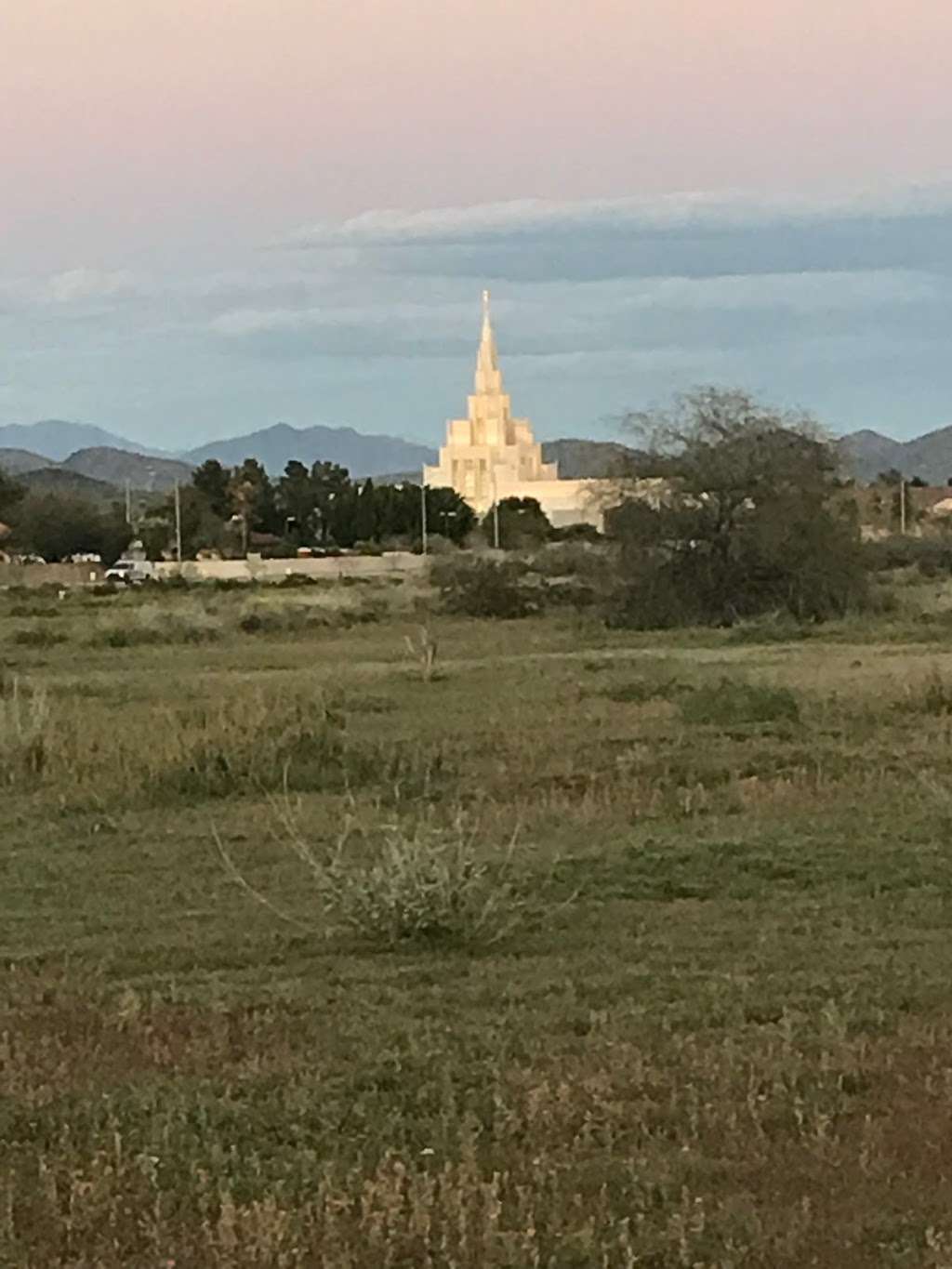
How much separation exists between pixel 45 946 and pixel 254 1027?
7.46 ft

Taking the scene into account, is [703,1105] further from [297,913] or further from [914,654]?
[914,654]

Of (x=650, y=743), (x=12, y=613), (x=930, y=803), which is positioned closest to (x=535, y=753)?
(x=650, y=743)

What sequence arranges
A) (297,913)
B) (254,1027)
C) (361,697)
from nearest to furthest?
(254,1027)
(297,913)
(361,697)

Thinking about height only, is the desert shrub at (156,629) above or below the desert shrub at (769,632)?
above

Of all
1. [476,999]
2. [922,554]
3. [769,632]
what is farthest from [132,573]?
[476,999]

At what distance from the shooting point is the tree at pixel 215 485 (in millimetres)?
121125

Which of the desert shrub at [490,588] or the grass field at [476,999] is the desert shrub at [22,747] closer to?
the grass field at [476,999]

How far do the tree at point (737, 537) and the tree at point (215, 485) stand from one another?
74.6m

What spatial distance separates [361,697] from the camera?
86.1ft

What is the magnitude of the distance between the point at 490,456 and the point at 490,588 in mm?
105204

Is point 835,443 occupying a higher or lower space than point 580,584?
higher

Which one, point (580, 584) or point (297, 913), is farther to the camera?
point (580, 584)

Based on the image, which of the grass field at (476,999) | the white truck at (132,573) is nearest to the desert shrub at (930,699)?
the grass field at (476,999)

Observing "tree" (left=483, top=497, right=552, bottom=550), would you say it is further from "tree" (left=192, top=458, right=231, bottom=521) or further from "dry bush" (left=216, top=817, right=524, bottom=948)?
"dry bush" (left=216, top=817, right=524, bottom=948)
